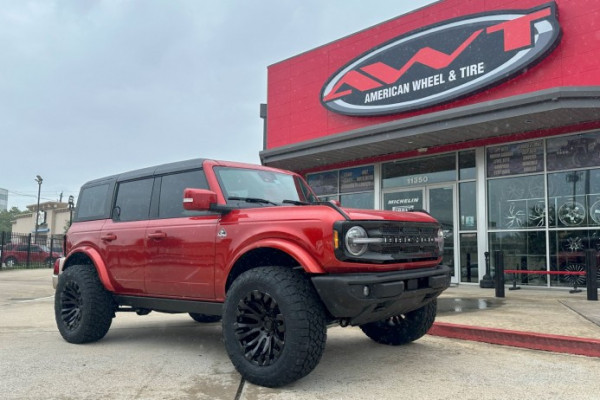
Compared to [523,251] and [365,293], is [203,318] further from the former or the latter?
[523,251]

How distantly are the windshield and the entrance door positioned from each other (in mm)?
7503

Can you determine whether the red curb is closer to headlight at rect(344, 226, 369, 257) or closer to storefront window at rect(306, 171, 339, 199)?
headlight at rect(344, 226, 369, 257)

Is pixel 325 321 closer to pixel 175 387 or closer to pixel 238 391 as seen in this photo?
pixel 238 391

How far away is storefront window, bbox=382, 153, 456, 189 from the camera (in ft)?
42.8

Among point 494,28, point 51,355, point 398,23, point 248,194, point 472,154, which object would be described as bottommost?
point 51,355

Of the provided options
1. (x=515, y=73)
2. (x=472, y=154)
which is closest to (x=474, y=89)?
(x=515, y=73)

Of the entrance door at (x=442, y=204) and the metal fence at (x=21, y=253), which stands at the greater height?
the entrance door at (x=442, y=204)

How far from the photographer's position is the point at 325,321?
12.6 ft

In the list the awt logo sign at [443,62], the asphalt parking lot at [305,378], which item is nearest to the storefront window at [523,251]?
the awt logo sign at [443,62]

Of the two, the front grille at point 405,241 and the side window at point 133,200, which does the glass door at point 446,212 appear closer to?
the front grille at point 405,241

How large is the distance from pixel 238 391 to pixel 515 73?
9873 millimetres

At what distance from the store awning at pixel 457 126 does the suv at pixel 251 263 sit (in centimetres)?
629

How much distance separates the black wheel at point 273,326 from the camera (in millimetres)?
3654

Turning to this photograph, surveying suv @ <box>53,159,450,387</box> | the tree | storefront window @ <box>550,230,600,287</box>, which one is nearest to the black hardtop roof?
suv @ <box>53,159,450,387</box>
